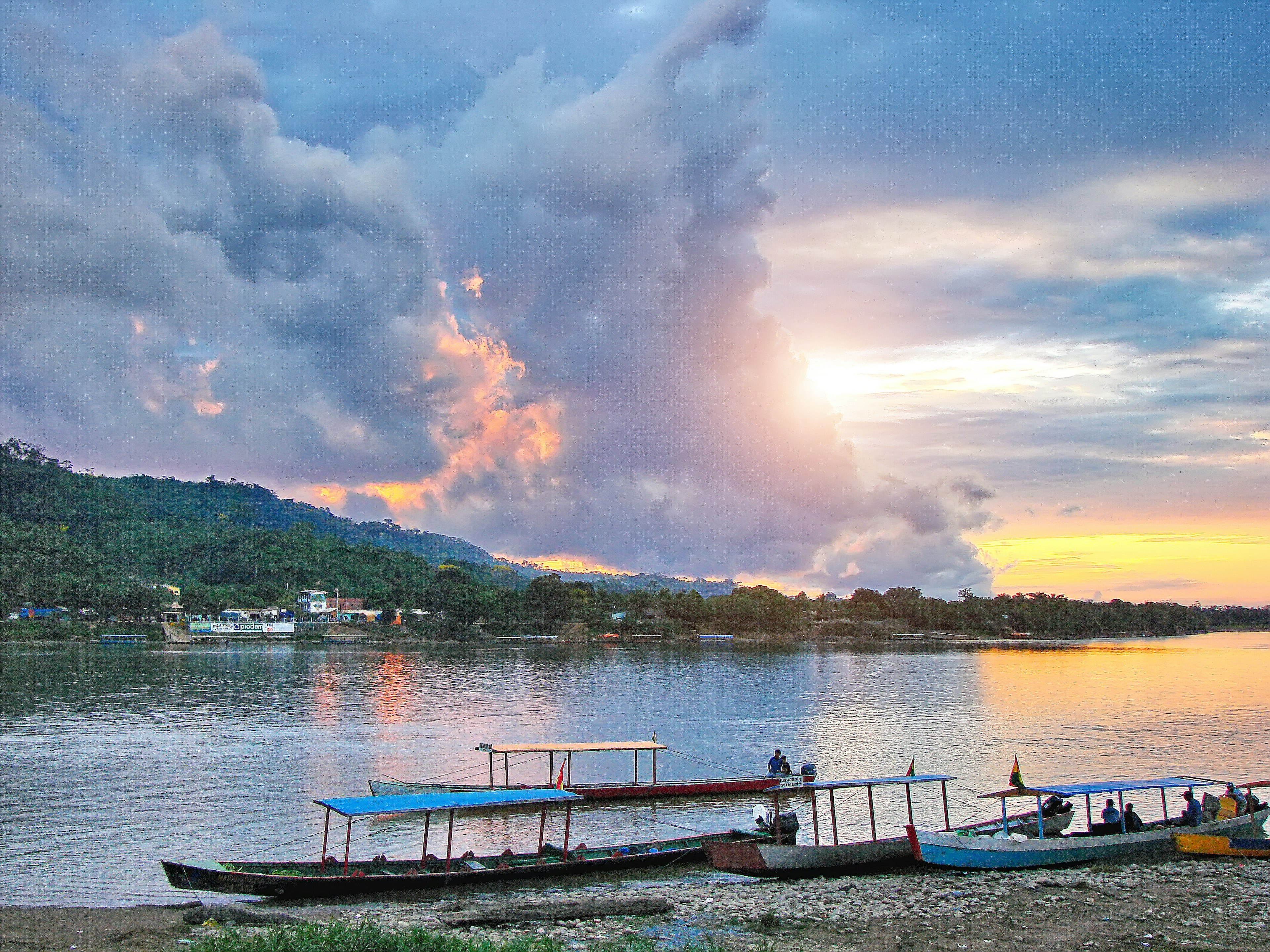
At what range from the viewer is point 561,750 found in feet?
110

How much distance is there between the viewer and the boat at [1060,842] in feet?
77.2

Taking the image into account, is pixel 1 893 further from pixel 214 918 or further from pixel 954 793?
pixel 954 793

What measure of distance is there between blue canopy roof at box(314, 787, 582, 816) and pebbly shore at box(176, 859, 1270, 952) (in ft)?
6.97

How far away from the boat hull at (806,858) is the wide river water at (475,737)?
5340 mm

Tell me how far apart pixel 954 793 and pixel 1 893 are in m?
31.8

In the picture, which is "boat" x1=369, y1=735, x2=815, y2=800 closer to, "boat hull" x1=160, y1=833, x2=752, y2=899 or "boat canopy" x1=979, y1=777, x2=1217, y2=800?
"boat hull" x1=160, y1=833, x2=752, y2=899

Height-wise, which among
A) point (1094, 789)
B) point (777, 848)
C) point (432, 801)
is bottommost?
point (777, 848)

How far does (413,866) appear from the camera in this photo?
22703 millimetres

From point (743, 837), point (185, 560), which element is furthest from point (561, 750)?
point (185, 560)

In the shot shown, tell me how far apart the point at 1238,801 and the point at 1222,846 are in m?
2.20

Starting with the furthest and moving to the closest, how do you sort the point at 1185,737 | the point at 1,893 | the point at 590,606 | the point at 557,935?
the point at 590,606
the point at 1185,737
the point at 1,893
the point at 557,935

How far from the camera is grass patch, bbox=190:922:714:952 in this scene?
14188 mm

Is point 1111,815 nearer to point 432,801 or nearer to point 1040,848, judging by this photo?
point 1040,848

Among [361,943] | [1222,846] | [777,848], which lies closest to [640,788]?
[777,848]
